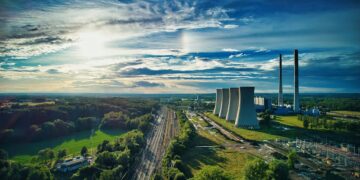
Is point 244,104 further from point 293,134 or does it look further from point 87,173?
point 87,173

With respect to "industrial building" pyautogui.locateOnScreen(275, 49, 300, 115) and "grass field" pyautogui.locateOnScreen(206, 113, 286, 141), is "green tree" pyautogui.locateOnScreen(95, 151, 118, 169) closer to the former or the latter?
"grass field" pyautogui.locateOnScreen(206, 113, 286, 141)

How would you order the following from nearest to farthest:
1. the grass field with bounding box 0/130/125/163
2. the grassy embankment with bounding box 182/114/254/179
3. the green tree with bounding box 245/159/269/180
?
the green tree with bounding box 245/159/269/180 → the grassy embankment with bounding box 182/114/254/179 → the grass field with bounding box 0/130/125/163

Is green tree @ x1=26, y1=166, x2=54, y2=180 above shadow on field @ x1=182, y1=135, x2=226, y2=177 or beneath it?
above

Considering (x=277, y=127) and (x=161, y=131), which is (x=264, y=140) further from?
(x=161, y=131)

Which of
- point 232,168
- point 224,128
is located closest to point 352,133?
point 224,128

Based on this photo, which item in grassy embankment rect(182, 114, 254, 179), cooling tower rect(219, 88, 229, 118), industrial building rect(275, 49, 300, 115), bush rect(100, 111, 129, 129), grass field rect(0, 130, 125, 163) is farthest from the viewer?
industrial building rect(275, 49, 300, 115)

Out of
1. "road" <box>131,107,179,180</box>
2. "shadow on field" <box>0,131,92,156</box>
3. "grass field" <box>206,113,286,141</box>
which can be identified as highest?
"grass field" <box>206,113,286,141</box>

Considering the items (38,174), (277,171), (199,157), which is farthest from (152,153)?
(277,171)

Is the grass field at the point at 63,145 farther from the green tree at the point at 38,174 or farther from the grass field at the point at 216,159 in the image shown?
the grass field at the point at 216,159

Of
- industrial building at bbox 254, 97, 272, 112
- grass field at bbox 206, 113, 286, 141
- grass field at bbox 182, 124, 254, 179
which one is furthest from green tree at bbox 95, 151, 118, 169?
industrial building at bbox 254, 97, 272, 112
